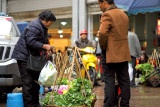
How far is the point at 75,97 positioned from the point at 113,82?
722mm

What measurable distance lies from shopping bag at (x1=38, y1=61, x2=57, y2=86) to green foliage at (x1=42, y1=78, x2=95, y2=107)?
11.5 inches

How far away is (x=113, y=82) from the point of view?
4.87 metres

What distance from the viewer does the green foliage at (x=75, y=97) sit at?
16.1 feet

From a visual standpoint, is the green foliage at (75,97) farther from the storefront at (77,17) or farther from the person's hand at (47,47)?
the storefront at (77,17)

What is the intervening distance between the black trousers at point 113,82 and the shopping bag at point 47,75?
96 centimetres

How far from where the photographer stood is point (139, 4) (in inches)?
337

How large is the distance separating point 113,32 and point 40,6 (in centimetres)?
1362

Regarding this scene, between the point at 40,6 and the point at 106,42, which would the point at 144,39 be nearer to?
the point at 40,6

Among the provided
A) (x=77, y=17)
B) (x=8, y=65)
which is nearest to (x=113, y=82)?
(x=8, y=65)

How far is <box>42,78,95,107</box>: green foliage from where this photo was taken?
193 inches

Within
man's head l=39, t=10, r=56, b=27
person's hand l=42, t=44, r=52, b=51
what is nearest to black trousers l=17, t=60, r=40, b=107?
person's hand l=42, t=44, r=52, b=51

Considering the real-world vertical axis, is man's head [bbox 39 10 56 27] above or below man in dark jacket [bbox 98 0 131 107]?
above

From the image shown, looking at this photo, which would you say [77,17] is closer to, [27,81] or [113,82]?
[27,81]

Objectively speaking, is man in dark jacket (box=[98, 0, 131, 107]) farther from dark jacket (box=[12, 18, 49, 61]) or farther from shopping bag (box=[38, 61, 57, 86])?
dark jacket (box=[12, 18, 49, 61])
